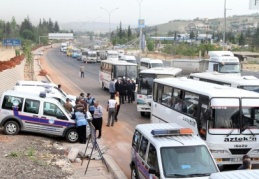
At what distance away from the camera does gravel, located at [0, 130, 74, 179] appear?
37.3 feet

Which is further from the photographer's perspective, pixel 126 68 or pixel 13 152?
pixel 126 68

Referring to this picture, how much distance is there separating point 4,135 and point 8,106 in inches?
42.0

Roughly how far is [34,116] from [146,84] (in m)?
8.47

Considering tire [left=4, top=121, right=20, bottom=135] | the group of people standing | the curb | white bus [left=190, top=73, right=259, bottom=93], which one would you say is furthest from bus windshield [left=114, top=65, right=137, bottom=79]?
the curb

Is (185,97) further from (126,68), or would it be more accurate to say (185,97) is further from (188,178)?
(126,68)

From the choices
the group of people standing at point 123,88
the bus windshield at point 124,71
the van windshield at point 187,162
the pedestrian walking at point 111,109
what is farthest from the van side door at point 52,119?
the bus windshield at point 124,71

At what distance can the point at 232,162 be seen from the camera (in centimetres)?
1220

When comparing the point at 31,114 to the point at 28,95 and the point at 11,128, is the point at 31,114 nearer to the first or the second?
the point at 28,95

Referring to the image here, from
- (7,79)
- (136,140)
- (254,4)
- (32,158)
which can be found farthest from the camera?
(254,4)

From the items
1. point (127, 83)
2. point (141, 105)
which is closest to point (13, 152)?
point (141, 105)

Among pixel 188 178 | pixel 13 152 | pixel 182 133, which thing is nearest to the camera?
pixel 188 178

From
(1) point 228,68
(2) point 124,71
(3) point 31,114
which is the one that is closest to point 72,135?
(3) point 31,114

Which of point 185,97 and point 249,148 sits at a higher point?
point 185,97

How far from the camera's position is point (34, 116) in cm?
1642
